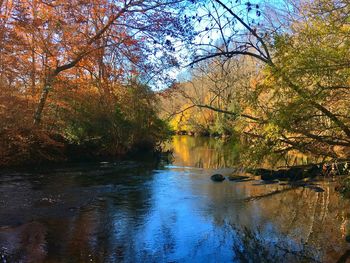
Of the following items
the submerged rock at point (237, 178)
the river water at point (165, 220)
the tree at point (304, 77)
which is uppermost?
the tree at point (304, 77)

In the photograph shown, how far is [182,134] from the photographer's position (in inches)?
2594

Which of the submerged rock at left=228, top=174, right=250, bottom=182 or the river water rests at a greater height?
the submerged rock at left=228, top=174, right=250, bottom=182

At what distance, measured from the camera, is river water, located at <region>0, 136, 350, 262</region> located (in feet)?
27.0

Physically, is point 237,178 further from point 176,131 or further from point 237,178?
point 176,131

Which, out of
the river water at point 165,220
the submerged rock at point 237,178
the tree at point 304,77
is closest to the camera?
the tree at point 304,77

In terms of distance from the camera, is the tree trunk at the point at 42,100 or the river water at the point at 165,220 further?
the tree trunk at the point at 42,100

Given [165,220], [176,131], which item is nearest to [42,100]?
[176,131]

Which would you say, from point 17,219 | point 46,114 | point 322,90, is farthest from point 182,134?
point 322,90

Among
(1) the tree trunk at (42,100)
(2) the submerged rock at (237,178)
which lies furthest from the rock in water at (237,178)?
(1) the tree trunk at (42,100)

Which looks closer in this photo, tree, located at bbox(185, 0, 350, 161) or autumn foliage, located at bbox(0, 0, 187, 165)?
tree, located at bbox(185, 0, 350, 161)

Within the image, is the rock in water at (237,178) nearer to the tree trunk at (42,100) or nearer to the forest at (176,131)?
the forest at (176,131)

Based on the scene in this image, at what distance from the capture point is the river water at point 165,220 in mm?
8242

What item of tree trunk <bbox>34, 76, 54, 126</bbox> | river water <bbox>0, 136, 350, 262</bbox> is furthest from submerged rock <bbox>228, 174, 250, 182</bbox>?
tree trunk <bbox>34, 76, 54, 126</bbox>

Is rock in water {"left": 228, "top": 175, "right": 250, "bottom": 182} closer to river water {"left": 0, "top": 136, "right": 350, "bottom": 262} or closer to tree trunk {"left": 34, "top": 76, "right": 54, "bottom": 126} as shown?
river water {"left": 0, "top": 136, "right": 350, "bottom": 262}
